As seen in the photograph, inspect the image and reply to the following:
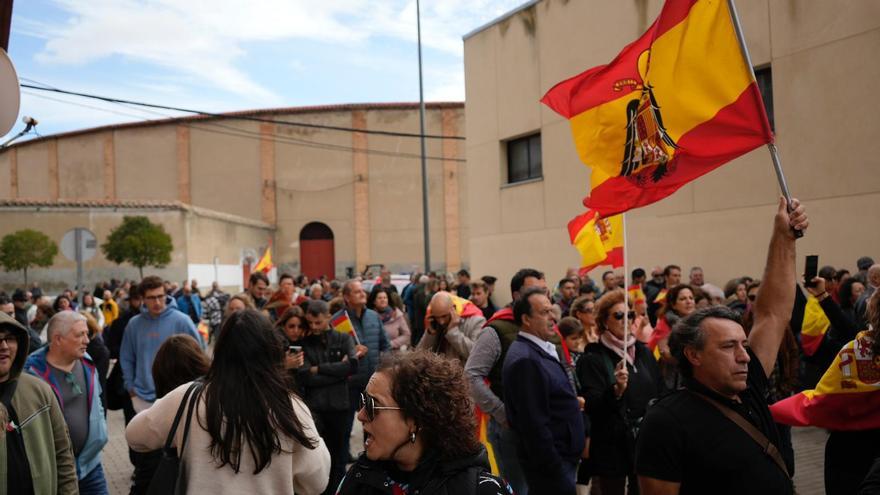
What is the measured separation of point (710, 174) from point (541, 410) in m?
11.0

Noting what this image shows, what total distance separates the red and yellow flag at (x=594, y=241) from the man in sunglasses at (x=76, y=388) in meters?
6.34

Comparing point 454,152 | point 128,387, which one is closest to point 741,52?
point 128,387

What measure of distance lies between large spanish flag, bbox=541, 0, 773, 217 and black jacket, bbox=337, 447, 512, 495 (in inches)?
106

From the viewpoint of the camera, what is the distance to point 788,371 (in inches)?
265

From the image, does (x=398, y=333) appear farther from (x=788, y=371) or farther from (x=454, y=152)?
(x=454, y=152)

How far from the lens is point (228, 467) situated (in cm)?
331

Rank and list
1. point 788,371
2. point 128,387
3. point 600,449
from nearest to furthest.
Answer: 1. point 600,449
2. point 788,371
3. point 128,387

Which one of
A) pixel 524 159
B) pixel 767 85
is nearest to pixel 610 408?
pixel 767 85

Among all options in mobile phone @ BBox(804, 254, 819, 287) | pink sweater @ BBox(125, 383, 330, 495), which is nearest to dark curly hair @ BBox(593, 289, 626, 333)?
mobile phone @ BBox(804, 254, 819, 287)

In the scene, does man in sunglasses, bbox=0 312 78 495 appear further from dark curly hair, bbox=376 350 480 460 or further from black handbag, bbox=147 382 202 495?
dark curly hair, bbox=376 350 480 460

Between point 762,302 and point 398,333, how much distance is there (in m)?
7.12

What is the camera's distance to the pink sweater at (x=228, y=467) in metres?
3.29

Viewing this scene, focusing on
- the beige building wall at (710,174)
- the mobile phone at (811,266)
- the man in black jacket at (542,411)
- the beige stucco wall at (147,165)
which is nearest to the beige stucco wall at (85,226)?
the beige stucco wall at (147,165)

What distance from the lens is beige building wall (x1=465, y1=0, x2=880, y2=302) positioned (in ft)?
42.2
